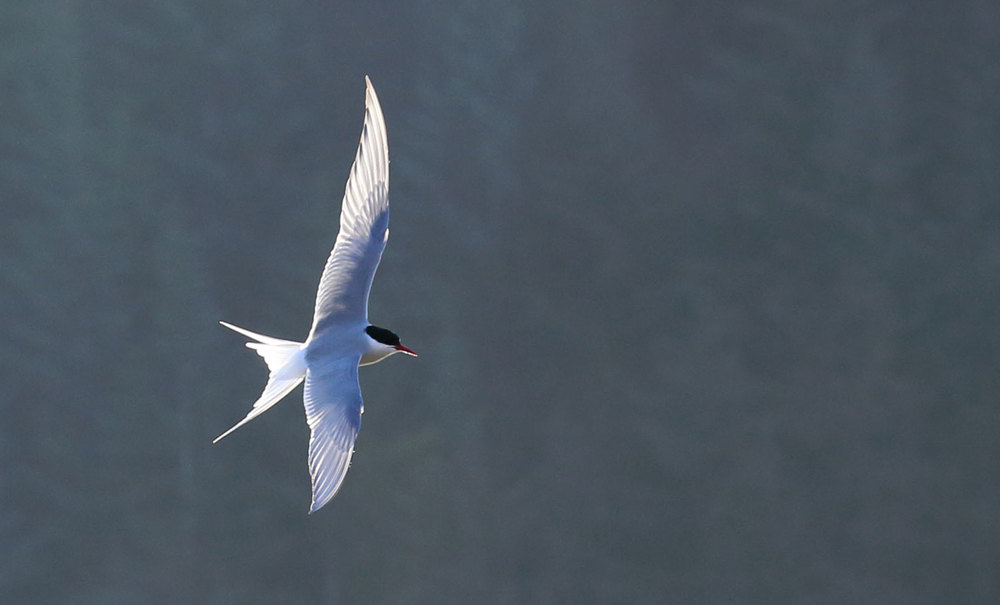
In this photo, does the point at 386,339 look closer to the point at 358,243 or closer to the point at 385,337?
the point at 385,337

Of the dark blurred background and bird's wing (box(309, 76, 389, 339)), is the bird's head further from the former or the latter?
the dark blurred background

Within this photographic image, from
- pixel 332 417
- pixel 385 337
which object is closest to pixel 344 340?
pixel 385 337

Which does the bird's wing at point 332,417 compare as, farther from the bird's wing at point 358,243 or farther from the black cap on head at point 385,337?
the bird's wing at point 358,243

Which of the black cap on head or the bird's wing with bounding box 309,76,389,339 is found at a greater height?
the bird's wing with bounding box 309,76,389,339

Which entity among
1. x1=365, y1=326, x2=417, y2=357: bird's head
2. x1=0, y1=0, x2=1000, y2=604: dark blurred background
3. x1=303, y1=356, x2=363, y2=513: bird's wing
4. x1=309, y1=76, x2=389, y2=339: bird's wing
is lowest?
x1=303, y1=356, x2=363, y2=513: bird's wing

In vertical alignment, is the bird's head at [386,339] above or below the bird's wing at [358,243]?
below

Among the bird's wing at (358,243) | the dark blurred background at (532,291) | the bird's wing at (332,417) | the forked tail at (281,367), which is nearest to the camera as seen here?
the bird's wing at (332,417)

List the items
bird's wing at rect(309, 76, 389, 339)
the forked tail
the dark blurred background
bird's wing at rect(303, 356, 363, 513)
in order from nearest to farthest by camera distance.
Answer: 1. bird's wing at rect(303, 356, 363, 513)
2. the forked tail
3. bird's wing at rect(309, 76, 389, 339)
4. the dark blurred background

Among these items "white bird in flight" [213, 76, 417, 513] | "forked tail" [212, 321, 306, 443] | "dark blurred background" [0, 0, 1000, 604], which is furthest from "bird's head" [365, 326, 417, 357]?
"dark blurred background" [0, 0, 1000, 604]

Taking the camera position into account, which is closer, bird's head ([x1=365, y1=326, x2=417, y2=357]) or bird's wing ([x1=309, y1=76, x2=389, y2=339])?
bird's head ([x1=365, y1=326, x2=417, y2=357])

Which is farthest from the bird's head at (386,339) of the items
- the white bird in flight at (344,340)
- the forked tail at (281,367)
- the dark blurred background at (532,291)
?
the dark blurred background at (532,291)
